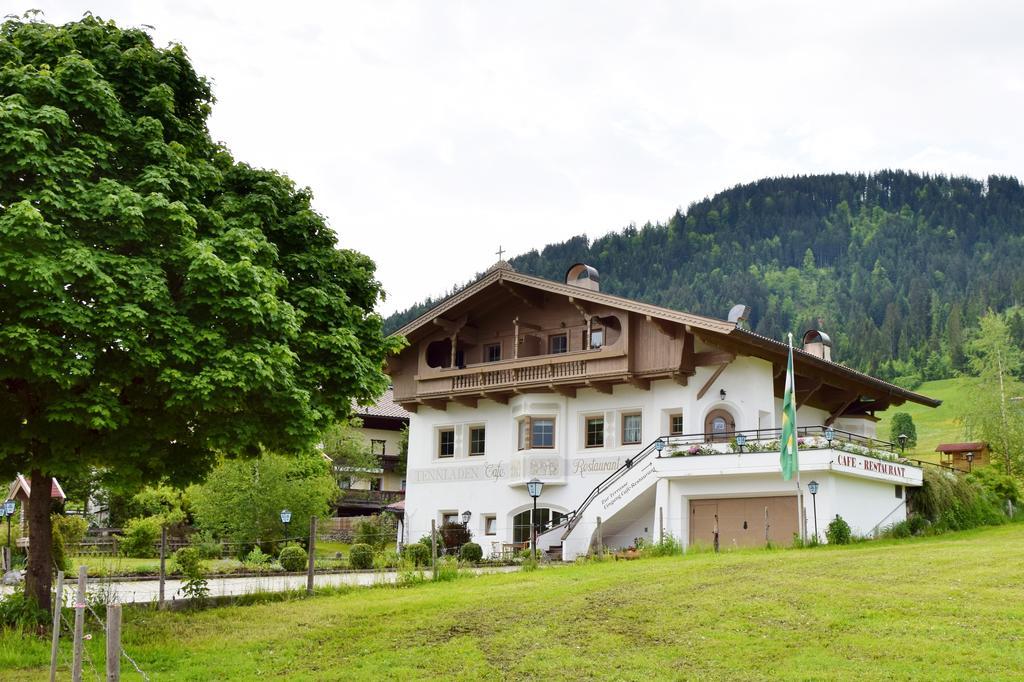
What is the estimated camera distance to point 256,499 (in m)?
38.2

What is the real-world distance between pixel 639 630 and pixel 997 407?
121ft

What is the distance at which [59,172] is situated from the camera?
1529 cm

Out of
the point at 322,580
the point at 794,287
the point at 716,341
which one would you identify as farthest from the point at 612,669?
the point at 794,287

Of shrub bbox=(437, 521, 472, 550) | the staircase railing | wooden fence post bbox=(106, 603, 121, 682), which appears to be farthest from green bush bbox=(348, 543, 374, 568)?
wooden fence post bbox=(106, 603, 121, 682)

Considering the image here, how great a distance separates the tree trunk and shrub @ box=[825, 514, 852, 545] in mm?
19525

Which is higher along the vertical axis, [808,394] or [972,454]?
Result: [808,394]

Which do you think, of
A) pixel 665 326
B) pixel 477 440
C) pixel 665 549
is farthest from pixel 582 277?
pixel 665 549

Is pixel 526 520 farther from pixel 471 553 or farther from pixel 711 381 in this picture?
pixel 711 381

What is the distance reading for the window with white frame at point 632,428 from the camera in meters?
35.2

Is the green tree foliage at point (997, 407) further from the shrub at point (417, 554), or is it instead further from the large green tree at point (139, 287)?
the large green tree at point (139, 287)

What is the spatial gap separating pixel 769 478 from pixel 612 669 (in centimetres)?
1849

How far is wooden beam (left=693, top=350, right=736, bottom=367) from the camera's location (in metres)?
32.8

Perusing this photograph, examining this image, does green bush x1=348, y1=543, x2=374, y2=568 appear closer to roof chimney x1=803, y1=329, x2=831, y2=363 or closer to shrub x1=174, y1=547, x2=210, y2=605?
shrub x1=174, y1=547, x2=210, y2=605

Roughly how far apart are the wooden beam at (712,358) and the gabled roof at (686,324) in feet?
1.37
